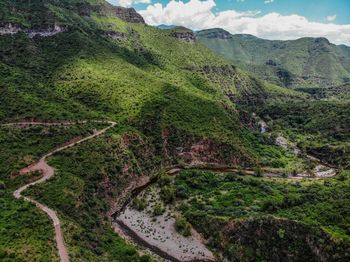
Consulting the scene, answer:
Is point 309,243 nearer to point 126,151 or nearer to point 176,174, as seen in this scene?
point 176,174

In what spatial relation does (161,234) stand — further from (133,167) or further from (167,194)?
(133,167)

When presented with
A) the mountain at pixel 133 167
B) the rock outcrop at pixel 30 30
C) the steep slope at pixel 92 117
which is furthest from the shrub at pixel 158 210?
the rock outcrop at pixel 30 30

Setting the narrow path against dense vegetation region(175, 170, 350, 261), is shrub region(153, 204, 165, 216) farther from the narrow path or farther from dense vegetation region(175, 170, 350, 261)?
the narrow path

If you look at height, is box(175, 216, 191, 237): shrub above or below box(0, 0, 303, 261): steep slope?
below

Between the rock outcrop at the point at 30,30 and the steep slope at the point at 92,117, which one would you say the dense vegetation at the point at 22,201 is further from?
the rock outcrop at the point at 30,30

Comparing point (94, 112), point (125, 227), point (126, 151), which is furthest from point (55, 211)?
point (94, 112)

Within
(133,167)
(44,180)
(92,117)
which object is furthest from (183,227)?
(92,117)

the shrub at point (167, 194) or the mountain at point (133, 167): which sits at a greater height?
the mountain at point (133, 167)

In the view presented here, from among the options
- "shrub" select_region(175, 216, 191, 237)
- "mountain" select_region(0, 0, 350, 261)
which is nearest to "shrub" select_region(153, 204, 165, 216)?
"mountain" select_region(0, 0, 350, 261)
